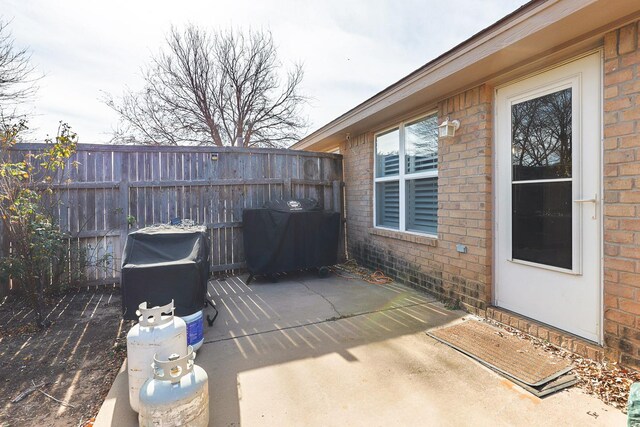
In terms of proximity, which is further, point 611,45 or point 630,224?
point 611,45

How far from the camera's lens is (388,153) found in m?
5.35

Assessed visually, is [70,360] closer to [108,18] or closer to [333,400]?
[333,400]

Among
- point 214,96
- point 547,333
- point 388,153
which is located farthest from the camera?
point 214,96

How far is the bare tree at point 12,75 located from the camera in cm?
827

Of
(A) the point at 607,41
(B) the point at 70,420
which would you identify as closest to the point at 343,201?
(A) the point at 607,41

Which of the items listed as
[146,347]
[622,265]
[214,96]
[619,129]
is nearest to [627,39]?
[619,129]

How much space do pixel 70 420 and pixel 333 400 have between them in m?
1.60

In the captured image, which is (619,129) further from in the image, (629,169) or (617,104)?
(629,169)

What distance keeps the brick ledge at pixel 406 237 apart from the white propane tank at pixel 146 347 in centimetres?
325

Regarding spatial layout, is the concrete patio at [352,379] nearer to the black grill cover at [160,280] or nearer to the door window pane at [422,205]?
the black grill cover at [160,280]

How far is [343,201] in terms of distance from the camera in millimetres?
6594

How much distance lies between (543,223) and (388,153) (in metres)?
2.83

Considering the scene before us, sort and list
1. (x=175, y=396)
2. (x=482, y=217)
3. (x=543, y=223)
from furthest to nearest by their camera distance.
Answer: (x=482, y=217) → (x=543, y=223) → (x=175, y=396)

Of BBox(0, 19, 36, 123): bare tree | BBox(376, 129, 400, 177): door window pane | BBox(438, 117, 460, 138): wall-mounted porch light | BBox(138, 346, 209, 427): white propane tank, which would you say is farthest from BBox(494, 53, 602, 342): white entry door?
BBox(0, 19, 36, 123): bare tree
